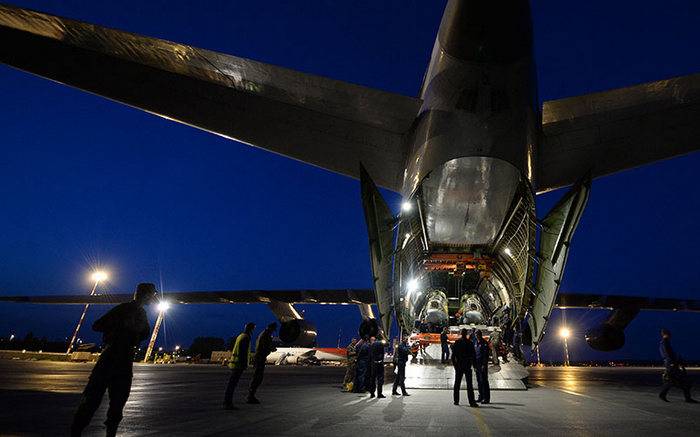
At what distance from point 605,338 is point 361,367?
29.9 feet

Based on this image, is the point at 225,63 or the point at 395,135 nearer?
the point at 225,63

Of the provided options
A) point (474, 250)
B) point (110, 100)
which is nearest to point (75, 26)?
point (110, 100)

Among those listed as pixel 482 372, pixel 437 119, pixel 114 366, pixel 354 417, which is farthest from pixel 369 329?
pixel 114 366

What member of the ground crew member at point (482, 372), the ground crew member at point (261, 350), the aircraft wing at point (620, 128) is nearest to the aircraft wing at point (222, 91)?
the aircraft wing at point (620, 128)

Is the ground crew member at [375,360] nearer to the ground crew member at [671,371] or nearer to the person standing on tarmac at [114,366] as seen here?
the ground crew member at [671,371]

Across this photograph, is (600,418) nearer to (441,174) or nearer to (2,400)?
(441,174)

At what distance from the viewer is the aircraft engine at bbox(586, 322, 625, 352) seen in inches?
572

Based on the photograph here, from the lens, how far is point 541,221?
898 cm

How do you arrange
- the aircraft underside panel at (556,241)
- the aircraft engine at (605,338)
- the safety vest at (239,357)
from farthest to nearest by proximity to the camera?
the aircraft engine at (605,338) < the aircraft underside panel at (556,241) < the safety vest at (239,357)

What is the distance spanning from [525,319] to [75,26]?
36.6ft

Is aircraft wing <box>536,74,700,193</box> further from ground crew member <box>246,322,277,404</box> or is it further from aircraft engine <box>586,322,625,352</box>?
aircraft engine <box>586,322,625,352</box>

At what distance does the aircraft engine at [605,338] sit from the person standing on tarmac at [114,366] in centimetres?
1471

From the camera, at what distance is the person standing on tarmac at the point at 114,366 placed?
3.79 meters

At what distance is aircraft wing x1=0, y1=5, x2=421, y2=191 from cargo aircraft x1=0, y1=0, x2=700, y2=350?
16 millimetres
